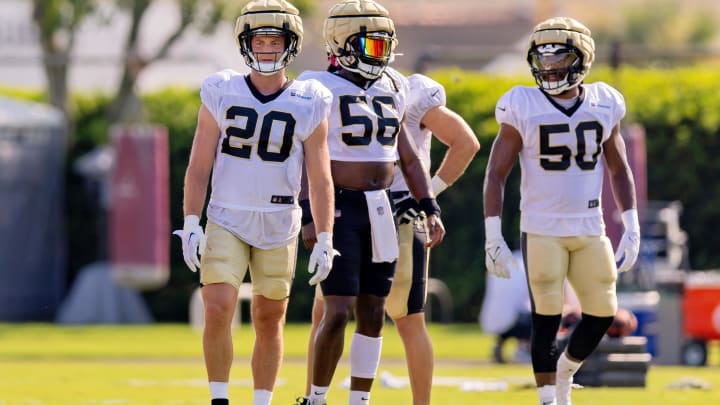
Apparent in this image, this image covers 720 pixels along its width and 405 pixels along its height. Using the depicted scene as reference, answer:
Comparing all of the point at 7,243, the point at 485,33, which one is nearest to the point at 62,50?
the point at 7,243

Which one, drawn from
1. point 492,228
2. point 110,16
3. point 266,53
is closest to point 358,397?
point 492,228

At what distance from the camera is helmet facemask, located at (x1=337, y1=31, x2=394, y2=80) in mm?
7859

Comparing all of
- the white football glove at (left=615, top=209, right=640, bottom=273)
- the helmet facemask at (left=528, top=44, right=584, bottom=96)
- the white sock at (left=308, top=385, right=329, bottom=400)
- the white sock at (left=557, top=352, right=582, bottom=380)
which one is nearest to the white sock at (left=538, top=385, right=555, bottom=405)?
the white sock at (left=557, top=352, right=582, bottom=380)

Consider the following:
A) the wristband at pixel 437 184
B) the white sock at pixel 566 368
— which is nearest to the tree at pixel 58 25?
the wristband at pixel 437 184

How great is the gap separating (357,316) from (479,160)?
1189 centimetres

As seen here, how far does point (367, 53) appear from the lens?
7.86 meters

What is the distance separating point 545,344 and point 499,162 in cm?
88

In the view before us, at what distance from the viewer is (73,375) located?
12.6 metres

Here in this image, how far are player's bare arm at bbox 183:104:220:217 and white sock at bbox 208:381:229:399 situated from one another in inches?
29.0

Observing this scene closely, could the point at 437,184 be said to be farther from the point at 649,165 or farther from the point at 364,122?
the point at 649,165

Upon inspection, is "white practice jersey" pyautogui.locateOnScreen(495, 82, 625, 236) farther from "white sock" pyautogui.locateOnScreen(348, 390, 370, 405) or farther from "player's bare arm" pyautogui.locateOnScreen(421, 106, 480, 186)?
"white sock" pyautogui.locateOnScreen(348, 390, 370, 405)

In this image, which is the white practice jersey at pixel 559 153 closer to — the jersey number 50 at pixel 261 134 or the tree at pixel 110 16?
the jersey number 50 at pixel 261 134

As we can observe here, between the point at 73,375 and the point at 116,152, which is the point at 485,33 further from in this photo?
the point at 73,375

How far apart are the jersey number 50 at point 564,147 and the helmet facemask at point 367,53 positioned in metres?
0.83
